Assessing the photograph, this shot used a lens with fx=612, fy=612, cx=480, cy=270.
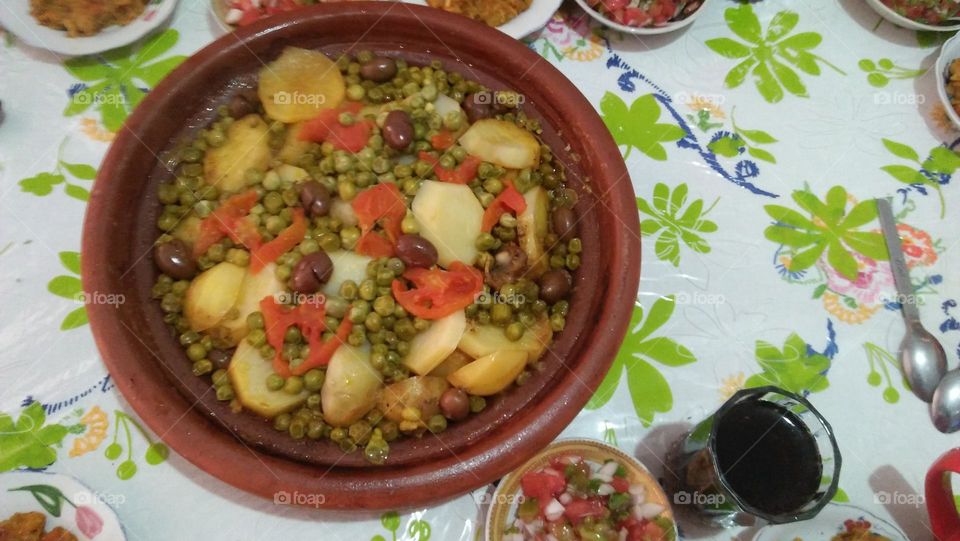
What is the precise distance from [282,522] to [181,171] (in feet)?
4.03

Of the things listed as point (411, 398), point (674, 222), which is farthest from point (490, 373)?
point (674, 222)

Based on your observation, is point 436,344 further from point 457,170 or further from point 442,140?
point 442,140

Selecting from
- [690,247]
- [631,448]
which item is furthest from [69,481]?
[690,247]

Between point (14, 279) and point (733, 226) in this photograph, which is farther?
point (733, 226)

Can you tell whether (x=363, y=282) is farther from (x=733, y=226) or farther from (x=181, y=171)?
(x=733, y=226)

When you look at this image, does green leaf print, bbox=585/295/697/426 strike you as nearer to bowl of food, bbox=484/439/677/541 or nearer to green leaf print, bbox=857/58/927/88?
bowl of food, bbox=484/439/677/541

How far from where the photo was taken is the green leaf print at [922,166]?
2.68 meters

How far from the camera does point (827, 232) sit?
8.39ft

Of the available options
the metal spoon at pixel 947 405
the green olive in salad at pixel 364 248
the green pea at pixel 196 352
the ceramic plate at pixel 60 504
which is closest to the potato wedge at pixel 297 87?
the green olive in salad at pixel 364 248

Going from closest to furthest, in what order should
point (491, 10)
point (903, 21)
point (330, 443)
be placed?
point (330, 443), point (491, 10), point (903, 21)

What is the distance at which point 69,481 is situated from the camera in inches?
74.7

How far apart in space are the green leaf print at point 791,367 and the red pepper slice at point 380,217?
56.3 inches

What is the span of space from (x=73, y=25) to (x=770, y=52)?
306 centimetres

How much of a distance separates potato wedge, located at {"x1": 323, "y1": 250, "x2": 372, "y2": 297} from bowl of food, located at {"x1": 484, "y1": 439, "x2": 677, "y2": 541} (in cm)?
83
